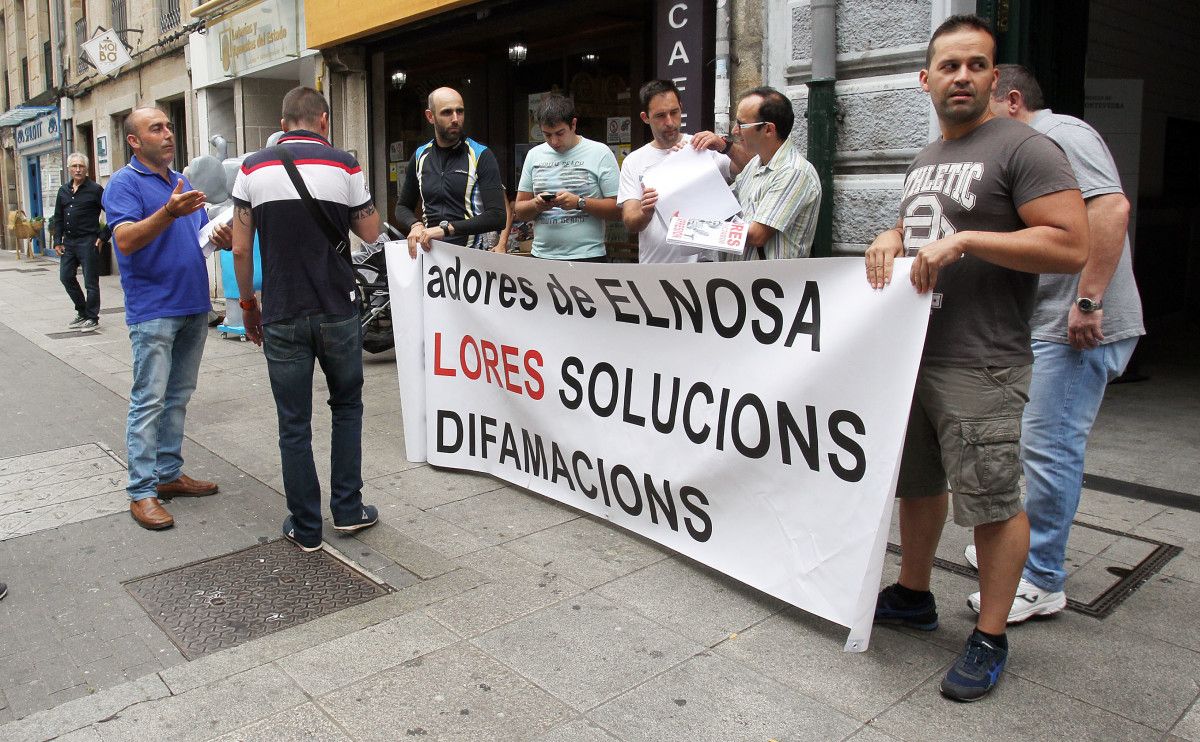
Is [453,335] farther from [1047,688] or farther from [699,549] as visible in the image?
[1047,688]

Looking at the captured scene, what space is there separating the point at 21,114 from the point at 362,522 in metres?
27.5

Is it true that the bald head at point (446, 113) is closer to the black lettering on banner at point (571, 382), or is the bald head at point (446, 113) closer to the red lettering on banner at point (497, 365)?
the red lettering on banner at point (497, 365)

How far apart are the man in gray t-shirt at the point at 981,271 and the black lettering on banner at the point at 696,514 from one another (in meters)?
1.04

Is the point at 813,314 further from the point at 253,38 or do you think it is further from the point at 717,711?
the point at 253,38

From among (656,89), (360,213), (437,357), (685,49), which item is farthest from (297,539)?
(685,49)

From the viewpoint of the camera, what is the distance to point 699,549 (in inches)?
153

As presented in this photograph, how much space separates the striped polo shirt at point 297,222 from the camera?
407cm

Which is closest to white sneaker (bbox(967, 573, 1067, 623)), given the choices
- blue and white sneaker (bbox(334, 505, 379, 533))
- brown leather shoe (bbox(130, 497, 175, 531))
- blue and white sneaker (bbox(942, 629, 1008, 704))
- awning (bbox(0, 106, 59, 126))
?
blue and white sneaker (bbox(942, 629, 1008, 704))

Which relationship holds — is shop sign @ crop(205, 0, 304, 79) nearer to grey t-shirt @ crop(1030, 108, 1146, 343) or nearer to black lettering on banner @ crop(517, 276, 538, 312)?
black lettering on banner @ crop(517, 276, 538, 312)

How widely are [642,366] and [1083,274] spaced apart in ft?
5.47

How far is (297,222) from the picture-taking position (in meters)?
4.10

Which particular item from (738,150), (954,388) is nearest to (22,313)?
Result: (738,150)

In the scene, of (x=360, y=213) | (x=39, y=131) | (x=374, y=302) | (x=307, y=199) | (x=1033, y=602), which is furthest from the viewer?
(x=39, y=131)

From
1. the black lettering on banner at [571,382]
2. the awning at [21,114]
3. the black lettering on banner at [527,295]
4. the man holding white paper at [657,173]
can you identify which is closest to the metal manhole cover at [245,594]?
the black lettering on banner at [571,382]
